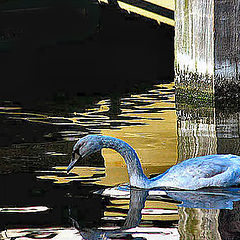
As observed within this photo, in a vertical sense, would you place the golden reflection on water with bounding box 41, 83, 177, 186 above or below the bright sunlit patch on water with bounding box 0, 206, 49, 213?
above

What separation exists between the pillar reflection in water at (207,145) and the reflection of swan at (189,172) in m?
0.49

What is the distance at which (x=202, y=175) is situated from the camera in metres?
5.54

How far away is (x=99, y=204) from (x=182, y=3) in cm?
352

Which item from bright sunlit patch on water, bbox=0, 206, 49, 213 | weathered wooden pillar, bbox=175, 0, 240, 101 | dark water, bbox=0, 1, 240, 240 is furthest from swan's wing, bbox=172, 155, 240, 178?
weathered wooden pillar, bbox=175, 0, 240, 101

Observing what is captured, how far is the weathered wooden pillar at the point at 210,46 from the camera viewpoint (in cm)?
751

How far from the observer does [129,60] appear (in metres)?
16.3

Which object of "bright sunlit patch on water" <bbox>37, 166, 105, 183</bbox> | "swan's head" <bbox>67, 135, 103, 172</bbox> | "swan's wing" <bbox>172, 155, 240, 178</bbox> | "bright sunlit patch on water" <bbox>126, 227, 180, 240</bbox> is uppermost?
"swan's head" <bbox>67, 135, 103, 172</bbox>

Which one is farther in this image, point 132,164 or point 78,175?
point 78,175

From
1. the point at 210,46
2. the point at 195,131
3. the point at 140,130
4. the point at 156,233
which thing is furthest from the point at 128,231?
the point at 140,130

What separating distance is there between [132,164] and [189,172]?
44 cm

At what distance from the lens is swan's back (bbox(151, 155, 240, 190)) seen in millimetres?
5547

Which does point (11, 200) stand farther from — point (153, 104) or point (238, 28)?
point (153, 104)

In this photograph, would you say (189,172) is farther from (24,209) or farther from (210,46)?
(210,46)

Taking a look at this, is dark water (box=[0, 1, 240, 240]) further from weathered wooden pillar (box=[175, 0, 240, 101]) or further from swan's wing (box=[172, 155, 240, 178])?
weathered wooden pillar (box=[175, 0, 240, 101])
